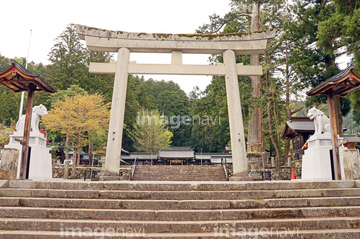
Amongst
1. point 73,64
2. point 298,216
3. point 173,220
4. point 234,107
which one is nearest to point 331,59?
point 234,107

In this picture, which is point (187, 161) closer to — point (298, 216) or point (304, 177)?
point (304, 177)

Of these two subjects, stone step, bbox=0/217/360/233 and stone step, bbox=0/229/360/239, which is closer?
stone step, bbox=0/229/360/239

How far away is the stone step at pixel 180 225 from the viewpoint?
4211mm

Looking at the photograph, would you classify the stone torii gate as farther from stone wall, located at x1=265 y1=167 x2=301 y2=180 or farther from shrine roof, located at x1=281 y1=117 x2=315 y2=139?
shrine roof, located at x1=281 y1=117 x2=315 y2=139

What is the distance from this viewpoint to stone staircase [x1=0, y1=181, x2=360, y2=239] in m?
4.15

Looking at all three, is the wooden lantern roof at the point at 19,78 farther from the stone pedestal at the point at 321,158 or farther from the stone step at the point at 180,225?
the stone pedestal at the point at 321,158

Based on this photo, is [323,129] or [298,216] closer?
[298,216]

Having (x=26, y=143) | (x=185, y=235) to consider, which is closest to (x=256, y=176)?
(x=185, y=235)

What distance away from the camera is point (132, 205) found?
15.9 feet

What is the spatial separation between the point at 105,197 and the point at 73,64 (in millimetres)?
33206

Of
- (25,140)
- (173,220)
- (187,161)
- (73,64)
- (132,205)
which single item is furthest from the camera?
(73,64)

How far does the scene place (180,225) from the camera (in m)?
4.23

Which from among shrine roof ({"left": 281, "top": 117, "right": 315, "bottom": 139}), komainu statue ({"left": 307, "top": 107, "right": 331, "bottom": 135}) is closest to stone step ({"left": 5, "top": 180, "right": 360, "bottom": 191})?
komainu statue ({"left": 307, "top": 107, "right": 331, "bottom": 135})

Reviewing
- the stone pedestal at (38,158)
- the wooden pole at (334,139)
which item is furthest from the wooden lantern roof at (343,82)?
the stone pedestal at (38,158)
